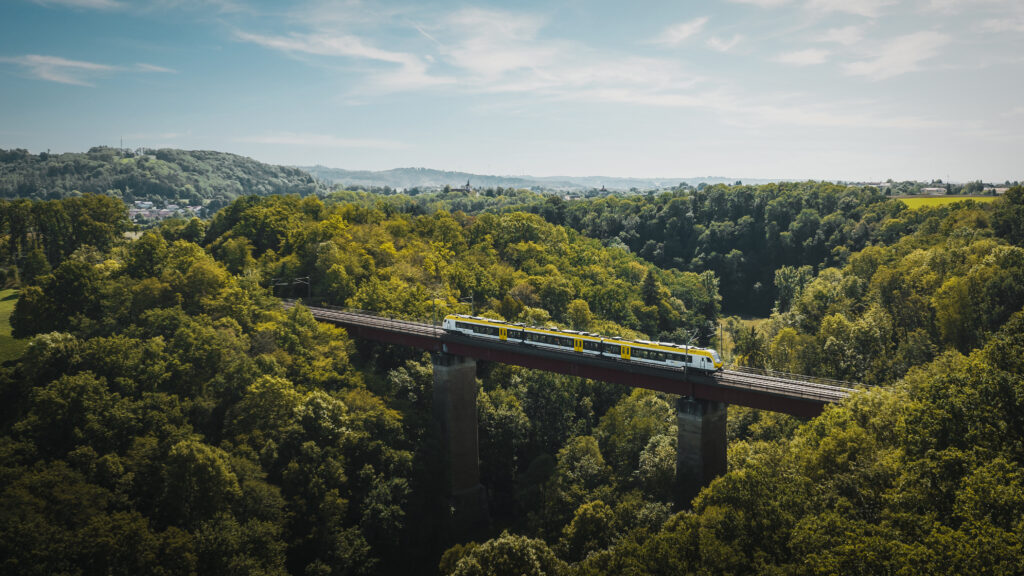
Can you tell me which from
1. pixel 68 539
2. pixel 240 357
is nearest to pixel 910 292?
pixel 240 357

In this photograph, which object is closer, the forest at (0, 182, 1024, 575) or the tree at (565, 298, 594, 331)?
the forest at (0, 182, 1024, 575)

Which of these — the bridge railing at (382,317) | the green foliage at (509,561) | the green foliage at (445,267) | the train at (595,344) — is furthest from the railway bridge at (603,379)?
the green foliage at (509,561)

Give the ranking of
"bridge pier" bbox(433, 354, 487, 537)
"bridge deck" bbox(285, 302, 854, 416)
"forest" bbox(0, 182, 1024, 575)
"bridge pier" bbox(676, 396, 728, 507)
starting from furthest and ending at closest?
"bridge pier" bbox(433, 354, 487, 537) < "bridge pier" bbox(676, 396, 728, 507) < "bridge deck" bbox(285, 302, 854, 416) < "forest" bbox(0, 182, 1024, 575)

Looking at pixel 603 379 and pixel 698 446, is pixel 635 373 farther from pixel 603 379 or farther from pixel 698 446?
pixel 698 446

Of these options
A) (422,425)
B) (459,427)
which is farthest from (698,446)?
(422,425)

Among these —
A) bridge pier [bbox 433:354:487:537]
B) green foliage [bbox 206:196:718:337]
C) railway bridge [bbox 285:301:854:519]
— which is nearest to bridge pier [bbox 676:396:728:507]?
railway bridge [bbox 285:301:854:519]

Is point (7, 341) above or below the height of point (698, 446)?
above

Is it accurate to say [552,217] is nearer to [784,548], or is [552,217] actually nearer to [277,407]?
[277,407]

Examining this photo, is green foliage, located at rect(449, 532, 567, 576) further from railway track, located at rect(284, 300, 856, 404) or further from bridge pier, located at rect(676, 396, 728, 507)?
railway track, located at rect(284, 300, 856, 404)
